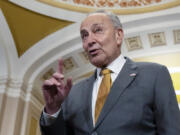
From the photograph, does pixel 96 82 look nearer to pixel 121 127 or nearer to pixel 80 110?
pixel 80 110

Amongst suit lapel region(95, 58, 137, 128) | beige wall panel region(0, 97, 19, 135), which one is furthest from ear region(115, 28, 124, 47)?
beige wall panel region(0, 97, 19, 135)

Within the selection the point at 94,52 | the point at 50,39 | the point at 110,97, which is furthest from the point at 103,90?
the point at 50,39

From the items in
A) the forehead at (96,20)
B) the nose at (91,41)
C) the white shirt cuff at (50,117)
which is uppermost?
the forehead at (96,20)

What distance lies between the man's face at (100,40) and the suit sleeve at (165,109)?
271 millimetres

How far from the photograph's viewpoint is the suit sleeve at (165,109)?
1143 mm

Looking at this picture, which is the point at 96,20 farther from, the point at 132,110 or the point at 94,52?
the point at 132,110

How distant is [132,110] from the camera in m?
1.17

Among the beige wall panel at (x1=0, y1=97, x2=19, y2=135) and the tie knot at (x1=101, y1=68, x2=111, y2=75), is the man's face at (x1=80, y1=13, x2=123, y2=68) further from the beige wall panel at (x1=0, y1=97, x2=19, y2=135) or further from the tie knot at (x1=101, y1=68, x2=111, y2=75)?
the beige wall panel at (x1=0, y1=97, x2=19, y2=135)

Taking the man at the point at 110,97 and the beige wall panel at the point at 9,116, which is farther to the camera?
the beige wall panel at the point at 9,116

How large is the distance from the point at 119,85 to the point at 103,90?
3.4 inches

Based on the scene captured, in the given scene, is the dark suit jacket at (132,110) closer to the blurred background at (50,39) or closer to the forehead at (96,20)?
the forehead at (96,20)

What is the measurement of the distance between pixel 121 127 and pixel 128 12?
569 centimetres

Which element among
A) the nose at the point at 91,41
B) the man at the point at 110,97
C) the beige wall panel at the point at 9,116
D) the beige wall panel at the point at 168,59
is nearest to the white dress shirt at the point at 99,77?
the man at the point at 110,97

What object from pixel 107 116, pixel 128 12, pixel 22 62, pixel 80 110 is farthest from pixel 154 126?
pixel 22 62
